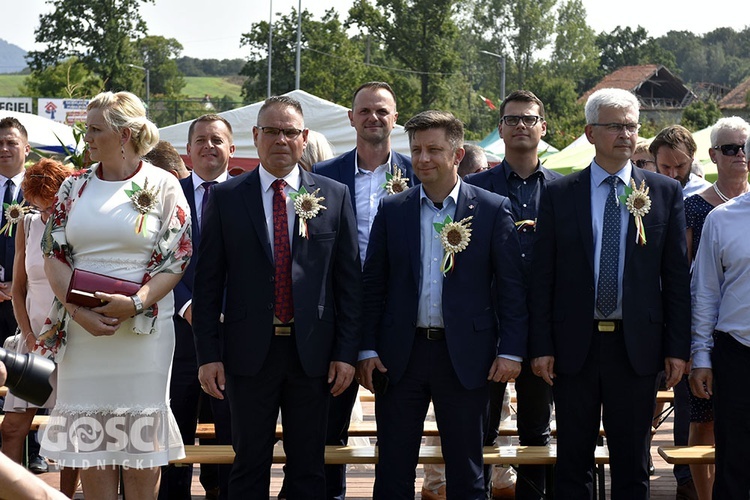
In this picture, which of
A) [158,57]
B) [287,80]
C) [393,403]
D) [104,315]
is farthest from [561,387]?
[158,57]

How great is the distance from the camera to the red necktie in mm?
4484

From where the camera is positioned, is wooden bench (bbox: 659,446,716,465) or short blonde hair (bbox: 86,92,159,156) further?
wooden bench (bbox: 659,446,716,465)

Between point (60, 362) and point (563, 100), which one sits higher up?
point (563, 100)

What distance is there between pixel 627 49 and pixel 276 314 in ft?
370

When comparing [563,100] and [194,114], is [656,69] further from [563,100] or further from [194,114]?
[194,114]

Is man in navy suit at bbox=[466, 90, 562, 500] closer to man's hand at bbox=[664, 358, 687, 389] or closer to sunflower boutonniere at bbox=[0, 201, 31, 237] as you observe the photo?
man's hand at bbox=[664, 358, 687, 389]

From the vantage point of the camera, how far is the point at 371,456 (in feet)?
16.5

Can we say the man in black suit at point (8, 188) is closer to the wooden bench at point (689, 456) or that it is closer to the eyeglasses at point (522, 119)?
the eyeglasses at point (522, 119)

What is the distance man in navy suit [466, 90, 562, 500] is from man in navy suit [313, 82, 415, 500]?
1.51 ft

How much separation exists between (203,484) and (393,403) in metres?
1.91

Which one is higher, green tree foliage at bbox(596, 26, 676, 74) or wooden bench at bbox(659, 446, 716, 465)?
green tree foliage at bbox(596, 26, 676, 74)

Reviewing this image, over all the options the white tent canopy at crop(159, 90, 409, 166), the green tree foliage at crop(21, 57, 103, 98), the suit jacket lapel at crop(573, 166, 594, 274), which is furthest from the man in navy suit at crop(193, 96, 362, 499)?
the green tree foliage at crop(21, 57, 103, 98)

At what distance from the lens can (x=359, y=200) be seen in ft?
17.7

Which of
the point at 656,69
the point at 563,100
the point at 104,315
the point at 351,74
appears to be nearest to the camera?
the point at 104,315
